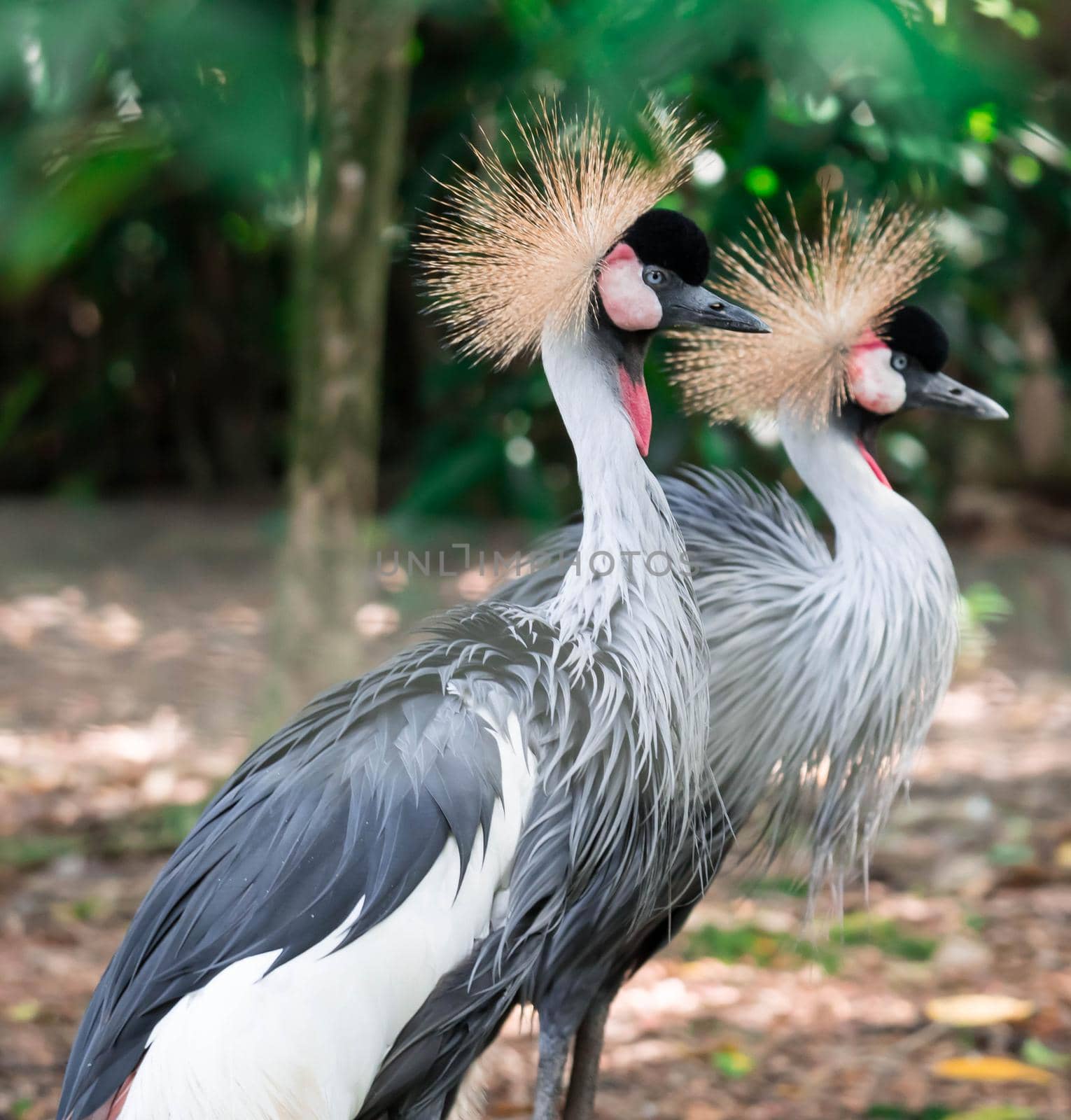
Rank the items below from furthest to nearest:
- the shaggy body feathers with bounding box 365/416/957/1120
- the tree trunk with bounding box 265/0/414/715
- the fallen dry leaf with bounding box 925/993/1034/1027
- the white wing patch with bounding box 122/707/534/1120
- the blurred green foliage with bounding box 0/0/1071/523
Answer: the tree trunk with bounding box 265/0/414/715 → the fallen dry leaf with bounding box 925/993/1034/1027 → the shaggy body feathers with bounding box 365/416/957/1120 → the white wing patch with bounding box 122/707/534/1120 → the blurred green foliage with bounding box 0/0/1071/523

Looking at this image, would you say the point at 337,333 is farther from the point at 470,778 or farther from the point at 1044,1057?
the point at 1044,1057

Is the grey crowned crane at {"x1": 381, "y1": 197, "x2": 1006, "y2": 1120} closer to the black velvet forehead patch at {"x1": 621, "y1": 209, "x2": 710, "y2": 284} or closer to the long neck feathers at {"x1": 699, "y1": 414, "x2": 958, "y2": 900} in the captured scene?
the long neck feathers at {"x1": 699, "y1": 414, "x2": 958, "y2": 900}

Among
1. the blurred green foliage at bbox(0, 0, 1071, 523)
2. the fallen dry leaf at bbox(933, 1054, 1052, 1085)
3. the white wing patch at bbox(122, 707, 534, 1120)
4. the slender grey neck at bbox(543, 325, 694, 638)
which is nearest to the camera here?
the blurred green foliage at bbox(0, 0, 1071, 523)

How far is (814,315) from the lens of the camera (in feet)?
5.04

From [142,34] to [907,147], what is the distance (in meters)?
1.13

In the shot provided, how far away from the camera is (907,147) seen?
67.0 inches

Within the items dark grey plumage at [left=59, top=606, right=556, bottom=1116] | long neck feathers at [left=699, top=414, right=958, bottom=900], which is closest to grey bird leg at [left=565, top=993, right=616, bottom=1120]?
long neck feathers at [left=699, top=414, right=958, bottom=900]

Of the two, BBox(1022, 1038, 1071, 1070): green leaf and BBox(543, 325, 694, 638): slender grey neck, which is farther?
BBox(1022, 1038, 1071, 1070): green leaf

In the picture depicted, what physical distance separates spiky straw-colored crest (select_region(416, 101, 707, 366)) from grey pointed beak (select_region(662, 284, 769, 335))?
8cm

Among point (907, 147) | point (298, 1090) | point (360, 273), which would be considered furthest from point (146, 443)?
point (298, 1090)

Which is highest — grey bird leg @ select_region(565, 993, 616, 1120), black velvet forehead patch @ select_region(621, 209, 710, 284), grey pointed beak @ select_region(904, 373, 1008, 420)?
black velvet forehead patch @ select_region(621, 209, 710, 284)

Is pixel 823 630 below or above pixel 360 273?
below

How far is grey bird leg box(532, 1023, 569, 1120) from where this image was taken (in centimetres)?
132

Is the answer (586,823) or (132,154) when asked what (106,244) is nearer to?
(132,154)
